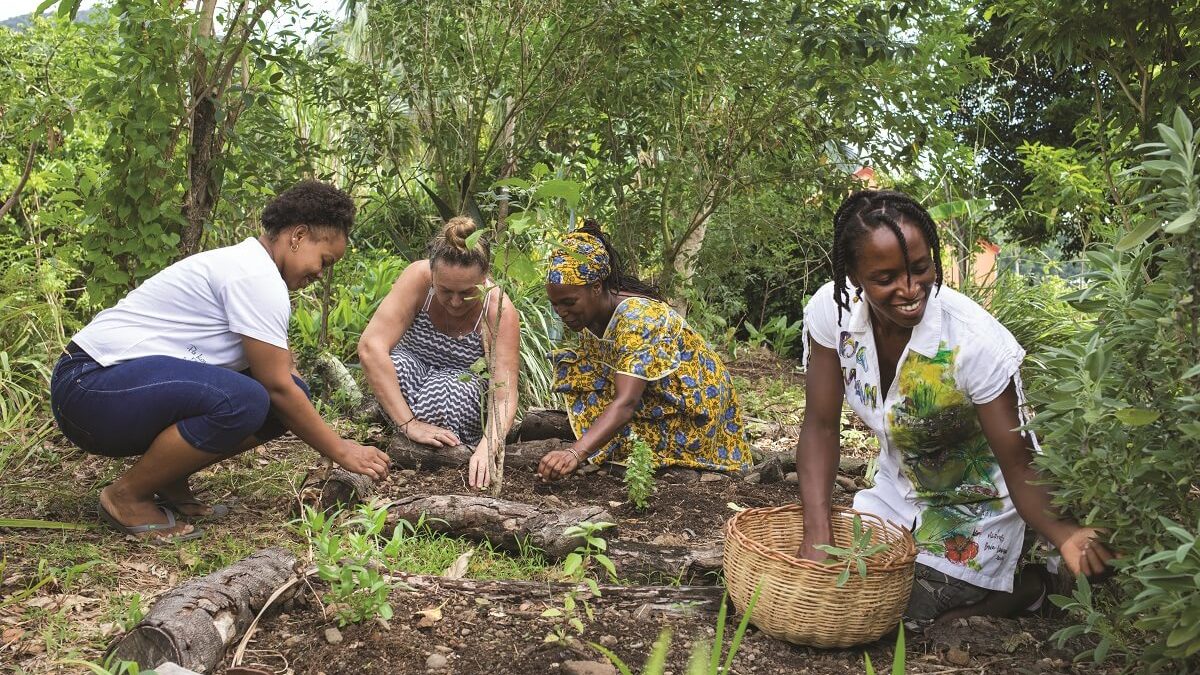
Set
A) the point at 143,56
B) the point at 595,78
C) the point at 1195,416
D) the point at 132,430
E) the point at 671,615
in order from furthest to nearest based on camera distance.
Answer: the point at 595,78
the point at 143,56
the point at 132,430
the point at 671,615
the point at 1195,416

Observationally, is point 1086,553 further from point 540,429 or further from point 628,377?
point 540,429

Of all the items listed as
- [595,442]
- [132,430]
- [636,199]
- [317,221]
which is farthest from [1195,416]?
[636,199]

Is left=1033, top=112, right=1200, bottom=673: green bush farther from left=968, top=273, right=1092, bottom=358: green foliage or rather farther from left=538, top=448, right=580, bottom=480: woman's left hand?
left=968, top=273, right=1092, bottom=358: green foliage

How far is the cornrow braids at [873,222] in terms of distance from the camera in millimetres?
2678

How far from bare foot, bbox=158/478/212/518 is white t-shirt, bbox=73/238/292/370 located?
0.49 meters

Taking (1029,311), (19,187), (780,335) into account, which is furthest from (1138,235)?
(780,335)

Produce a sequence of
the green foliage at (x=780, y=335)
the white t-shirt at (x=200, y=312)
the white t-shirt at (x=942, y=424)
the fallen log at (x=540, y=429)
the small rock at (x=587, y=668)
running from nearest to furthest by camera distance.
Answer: the small rock at (x=587, y=668), the white t-shirt at (x=942, y=424), the white t-shirt at (x=200, y=312), the fallen log at (x=540, y=429), the green foliage at (x=780, y=335)

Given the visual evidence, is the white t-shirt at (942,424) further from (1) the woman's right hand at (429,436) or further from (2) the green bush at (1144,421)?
(1) the woman's right hand at (429,436)

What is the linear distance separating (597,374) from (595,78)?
1.61 metres

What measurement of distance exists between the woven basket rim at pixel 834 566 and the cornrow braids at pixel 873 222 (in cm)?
66

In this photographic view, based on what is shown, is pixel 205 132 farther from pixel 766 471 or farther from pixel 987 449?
pixel 987 449

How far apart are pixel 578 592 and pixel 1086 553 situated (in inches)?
50.7

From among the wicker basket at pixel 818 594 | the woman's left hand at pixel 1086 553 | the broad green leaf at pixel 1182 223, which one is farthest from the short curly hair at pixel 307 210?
the broad green leaf at pixel 1182 223

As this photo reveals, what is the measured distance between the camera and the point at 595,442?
4.10 metres
